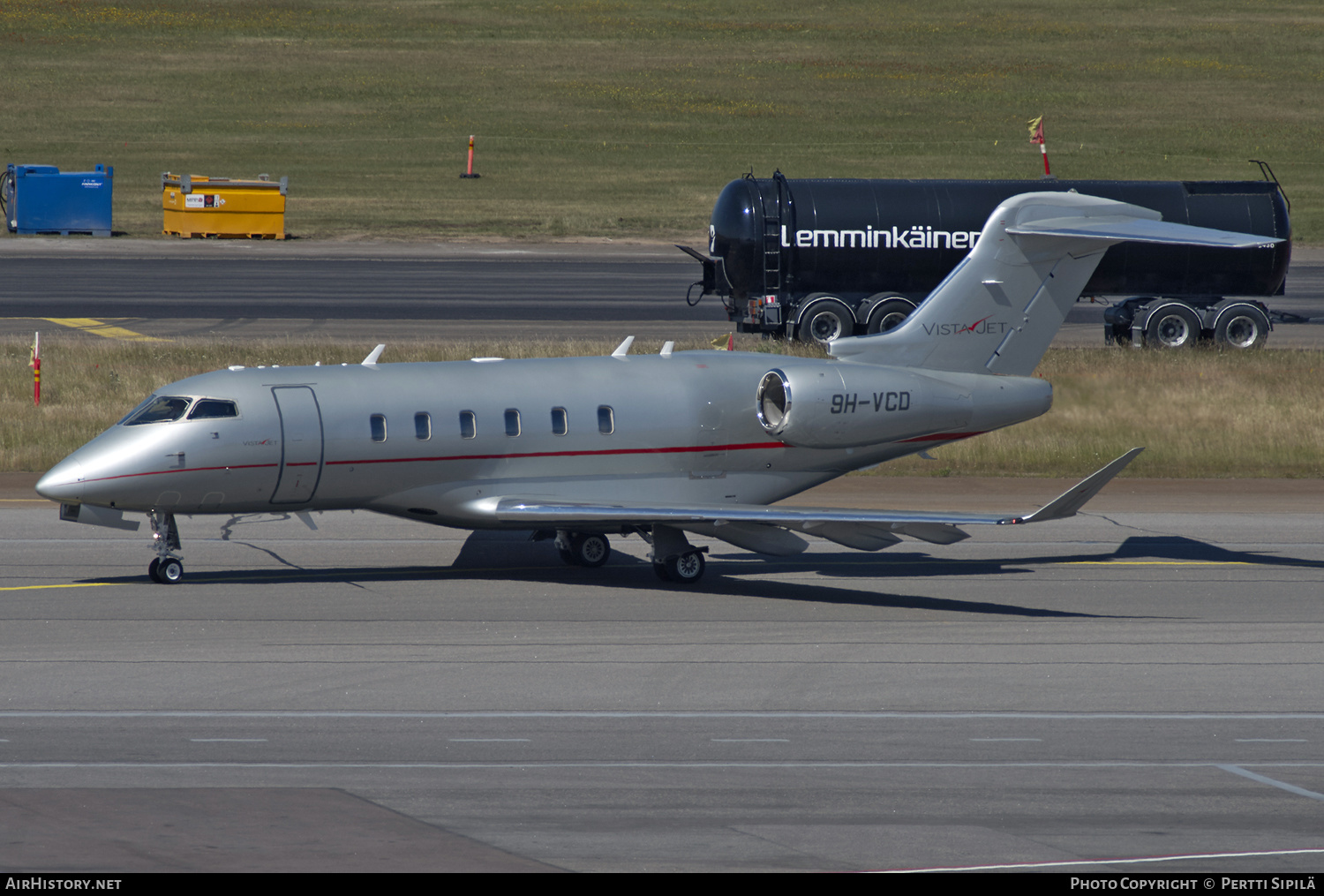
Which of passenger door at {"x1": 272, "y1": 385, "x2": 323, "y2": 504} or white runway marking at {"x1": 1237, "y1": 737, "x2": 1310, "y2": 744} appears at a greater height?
passenger door at {"x1": 272, "y1": 385, "x2": 323, "y2": 504}

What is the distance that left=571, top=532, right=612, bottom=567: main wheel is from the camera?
81.4 feet

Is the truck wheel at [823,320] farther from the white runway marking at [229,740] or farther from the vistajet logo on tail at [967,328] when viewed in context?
the white runway marking at [229,740]

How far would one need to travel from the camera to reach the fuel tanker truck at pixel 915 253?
44.9m

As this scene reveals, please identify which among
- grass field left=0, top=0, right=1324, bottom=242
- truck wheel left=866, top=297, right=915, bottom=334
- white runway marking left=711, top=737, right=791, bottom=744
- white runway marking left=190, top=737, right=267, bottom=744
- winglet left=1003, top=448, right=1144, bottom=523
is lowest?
white runway marking left=190, top=737, right=267, bottom=744

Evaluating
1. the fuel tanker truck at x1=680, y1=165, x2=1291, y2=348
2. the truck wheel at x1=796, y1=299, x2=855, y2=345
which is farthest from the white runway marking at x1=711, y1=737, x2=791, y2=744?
the truck wheel at x1=796, y1=299, x2=855, y2=345

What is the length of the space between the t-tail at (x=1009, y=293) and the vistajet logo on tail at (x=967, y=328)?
0.01m

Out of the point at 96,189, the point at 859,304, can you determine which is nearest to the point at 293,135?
the point at 96,189

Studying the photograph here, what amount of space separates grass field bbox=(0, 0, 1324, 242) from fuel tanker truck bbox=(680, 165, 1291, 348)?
29.9 metres

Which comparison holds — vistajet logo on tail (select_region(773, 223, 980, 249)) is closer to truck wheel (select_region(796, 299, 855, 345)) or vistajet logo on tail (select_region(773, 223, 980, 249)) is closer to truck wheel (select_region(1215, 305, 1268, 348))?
truck wheel (select_region(796, 299, 855, 345))

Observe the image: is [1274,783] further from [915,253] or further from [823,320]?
[823,320]

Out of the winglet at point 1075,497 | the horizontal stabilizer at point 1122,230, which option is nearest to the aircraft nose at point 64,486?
the winglet at point 1075,497

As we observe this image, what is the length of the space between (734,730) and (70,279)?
154 feet

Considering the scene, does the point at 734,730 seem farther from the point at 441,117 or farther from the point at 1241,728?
the point at 441,117

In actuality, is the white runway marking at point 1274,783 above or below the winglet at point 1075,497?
below
